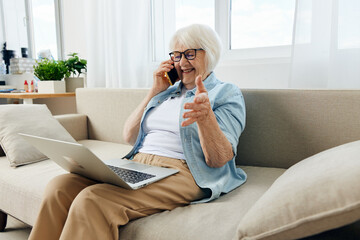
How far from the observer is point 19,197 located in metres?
1.36

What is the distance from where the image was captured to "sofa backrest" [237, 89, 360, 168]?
1250mm

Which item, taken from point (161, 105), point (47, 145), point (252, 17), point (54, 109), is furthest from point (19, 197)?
point (54, 109)

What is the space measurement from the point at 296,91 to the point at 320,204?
2.57ft

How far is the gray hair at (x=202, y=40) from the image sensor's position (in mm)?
Answer: 1315

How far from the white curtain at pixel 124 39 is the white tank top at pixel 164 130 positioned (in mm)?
901

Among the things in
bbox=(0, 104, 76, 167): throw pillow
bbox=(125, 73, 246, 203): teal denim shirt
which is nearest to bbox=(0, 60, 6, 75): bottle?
bbox=(0, 104, 76, 167): throw pillow

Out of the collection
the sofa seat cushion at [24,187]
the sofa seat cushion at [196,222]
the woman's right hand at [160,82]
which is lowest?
the sofa seat cushion at [24,187]

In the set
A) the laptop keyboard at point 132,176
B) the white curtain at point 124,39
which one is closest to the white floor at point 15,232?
the laptop keyboard at point 132,176

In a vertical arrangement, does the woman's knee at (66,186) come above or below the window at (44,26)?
below

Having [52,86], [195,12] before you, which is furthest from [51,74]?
[195,12]

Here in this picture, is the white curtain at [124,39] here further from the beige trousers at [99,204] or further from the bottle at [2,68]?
the bottle at [2,68]

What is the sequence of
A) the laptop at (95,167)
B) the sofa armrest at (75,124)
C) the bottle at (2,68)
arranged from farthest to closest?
the bottle at (2,68) < the sofa armrest at (75,124) < the laptop at (95,167)

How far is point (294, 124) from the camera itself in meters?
1.36

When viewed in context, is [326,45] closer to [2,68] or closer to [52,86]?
[52,86]
